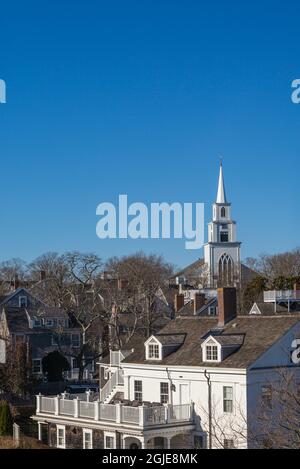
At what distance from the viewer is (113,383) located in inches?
1897

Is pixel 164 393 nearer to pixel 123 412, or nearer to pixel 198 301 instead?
pixel 123 412

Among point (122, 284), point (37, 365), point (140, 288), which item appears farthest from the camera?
point (122, 284)

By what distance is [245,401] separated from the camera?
1560 inches

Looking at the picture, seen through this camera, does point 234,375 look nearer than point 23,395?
Yes

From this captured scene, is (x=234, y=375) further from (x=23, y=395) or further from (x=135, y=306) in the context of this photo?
(x=135, y=306)

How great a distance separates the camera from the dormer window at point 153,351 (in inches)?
1781

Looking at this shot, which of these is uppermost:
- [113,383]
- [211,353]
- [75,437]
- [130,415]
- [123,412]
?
[211,353]

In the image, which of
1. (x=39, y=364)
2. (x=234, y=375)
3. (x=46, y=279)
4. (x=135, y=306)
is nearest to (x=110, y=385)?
(x=234, y=375)

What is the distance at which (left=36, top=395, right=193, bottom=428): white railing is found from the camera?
40.6 m

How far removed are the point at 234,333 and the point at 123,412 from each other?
7.00 m

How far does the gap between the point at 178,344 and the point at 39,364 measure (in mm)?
30034

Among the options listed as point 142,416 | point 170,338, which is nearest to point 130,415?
point 142,416

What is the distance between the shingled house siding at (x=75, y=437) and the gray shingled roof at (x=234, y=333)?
15.7 feet
